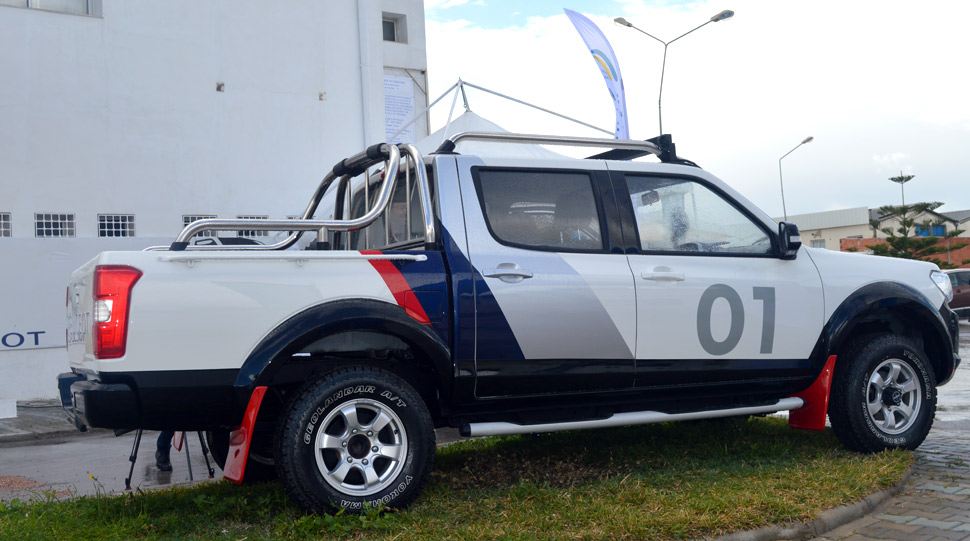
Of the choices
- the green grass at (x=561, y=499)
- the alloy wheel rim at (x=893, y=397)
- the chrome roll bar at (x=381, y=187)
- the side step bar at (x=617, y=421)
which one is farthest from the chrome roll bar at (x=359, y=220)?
the alloy wheel rim at (x=893, y=397)

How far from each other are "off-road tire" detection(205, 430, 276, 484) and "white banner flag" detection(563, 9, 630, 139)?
1390 centimetres

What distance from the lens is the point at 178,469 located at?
7.04 m

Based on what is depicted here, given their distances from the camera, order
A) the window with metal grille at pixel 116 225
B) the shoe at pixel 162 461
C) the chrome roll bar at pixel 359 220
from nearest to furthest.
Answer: the chrome roll bar at pixel 359 220 → the shoe at pixel 162 461 → the window with metal grille at pixel 116 225

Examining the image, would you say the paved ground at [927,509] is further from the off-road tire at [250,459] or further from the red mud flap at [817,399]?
the off-road tire at [250,459]

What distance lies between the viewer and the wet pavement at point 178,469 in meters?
4.29

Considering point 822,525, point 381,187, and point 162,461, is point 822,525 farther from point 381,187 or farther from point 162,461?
point 162,461

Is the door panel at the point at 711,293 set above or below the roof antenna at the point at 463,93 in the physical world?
below

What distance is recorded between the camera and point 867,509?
4.50 m

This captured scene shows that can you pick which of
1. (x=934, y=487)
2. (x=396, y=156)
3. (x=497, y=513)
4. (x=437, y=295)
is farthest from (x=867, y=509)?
(x=396, y=156)

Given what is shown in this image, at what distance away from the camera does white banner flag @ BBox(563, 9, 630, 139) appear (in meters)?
18.5

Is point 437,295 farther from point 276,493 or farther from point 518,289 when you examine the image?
point 276,493

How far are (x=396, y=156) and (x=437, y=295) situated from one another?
903mm

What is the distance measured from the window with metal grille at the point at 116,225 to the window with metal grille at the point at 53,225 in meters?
0.46

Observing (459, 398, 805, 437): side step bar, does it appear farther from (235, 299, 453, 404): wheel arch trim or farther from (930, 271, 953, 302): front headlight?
(930, 271, 953, 302): front headlight
